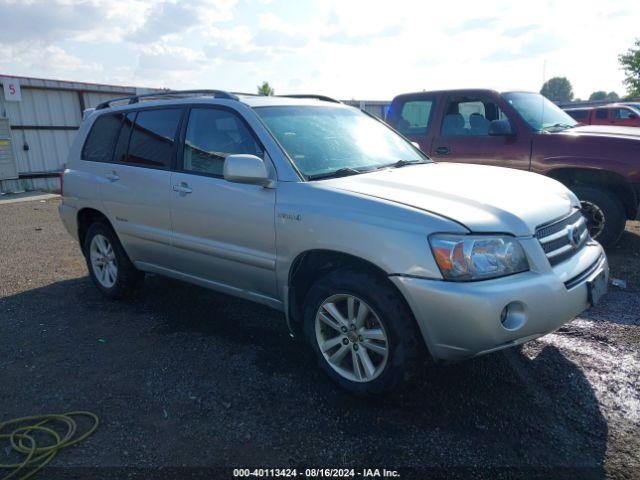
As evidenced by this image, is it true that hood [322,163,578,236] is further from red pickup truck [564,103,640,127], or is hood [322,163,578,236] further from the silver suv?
red pickup truck [564,103,640,127]

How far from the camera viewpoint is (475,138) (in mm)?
6598

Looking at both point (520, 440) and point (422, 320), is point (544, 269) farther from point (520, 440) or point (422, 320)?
point (520, 440)

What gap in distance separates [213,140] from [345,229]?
1.52 meters

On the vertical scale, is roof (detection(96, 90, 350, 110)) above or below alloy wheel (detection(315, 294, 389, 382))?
above

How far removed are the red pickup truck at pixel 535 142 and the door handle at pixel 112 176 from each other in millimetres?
4058

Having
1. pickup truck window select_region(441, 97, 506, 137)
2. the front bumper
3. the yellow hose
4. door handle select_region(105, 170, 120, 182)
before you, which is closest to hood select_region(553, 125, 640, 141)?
pickup truck window select_region(441, 97, 506, 137)

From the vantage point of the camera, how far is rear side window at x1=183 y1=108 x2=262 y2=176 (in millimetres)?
3715

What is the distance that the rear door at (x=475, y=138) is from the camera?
6.20m

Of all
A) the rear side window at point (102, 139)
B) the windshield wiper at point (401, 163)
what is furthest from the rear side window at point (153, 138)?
the windshield wiper at point (401, 163)

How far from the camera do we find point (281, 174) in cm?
339

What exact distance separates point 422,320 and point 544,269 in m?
0.72

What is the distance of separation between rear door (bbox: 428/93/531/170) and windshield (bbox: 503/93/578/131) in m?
0.20

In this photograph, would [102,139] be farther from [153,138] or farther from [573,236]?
[573,236]

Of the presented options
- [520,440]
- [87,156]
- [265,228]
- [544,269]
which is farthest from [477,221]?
[87,156]
